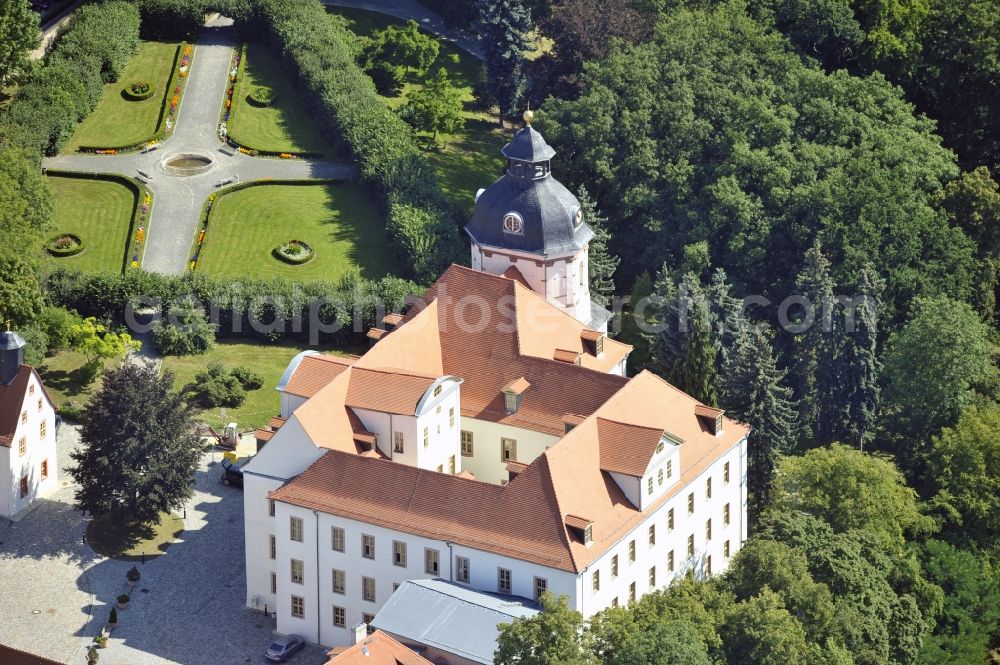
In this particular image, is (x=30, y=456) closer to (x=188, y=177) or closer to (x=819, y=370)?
(x=188, y=177)

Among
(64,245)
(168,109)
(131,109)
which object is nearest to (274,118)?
(168,109)

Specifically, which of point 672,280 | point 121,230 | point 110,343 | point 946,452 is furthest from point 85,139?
point 946,452

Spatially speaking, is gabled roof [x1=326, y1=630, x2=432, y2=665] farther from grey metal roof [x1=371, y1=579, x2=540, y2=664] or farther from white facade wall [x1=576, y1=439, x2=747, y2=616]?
white facade wall [x1=576, y1=439, x2=747, y2=616]

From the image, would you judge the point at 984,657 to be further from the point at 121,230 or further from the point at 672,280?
the point at 121,230

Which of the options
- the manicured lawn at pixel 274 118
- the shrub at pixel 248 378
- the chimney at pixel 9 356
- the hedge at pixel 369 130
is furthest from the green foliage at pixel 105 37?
the chimney at pixel 9 356

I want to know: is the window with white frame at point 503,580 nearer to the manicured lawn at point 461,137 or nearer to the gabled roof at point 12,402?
the gabled roof at point 12,402
